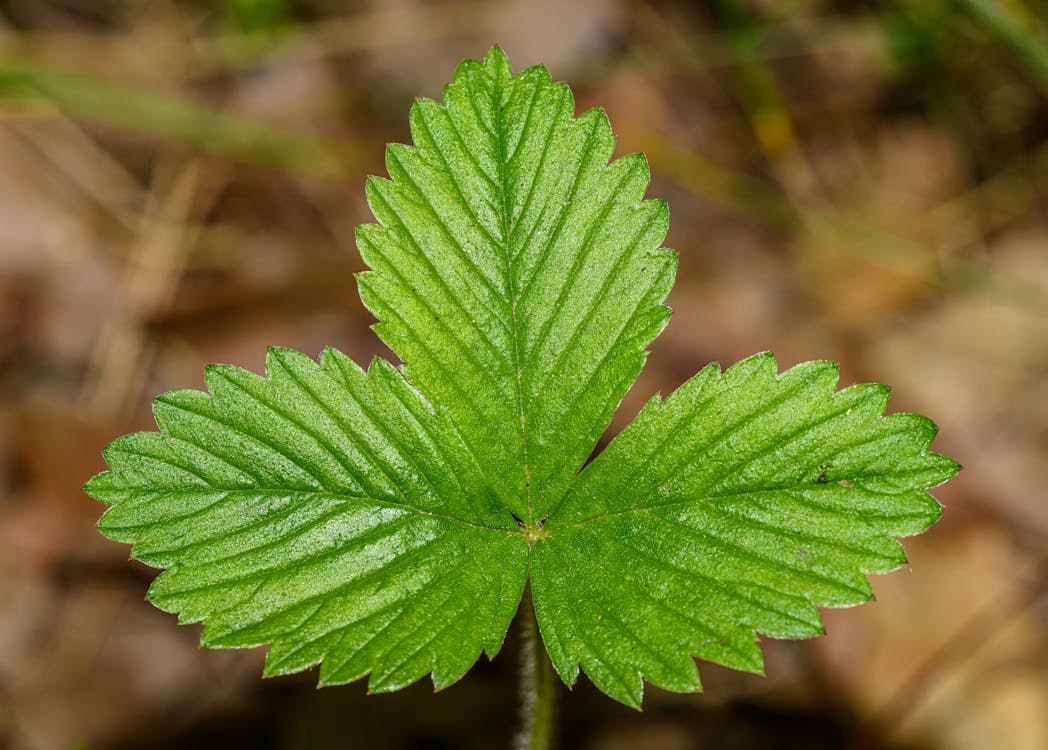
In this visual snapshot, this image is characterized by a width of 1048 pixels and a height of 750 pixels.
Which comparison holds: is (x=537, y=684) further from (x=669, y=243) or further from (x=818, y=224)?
(x=818, y=224)

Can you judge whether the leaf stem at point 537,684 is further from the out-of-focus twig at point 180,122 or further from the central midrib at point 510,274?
the out-of-focus twig at point 180,122

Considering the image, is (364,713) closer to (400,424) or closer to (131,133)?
(400,424)

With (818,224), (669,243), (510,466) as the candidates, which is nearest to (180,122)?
(669,243)

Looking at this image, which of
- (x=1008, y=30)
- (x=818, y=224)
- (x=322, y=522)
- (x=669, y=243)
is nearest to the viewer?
(x=322, y=522)

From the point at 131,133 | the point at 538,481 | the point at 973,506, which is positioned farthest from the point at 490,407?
the point at 131,133

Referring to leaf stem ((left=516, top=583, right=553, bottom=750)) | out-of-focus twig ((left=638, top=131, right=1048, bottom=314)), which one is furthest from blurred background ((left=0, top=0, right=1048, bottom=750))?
leaf stem ((left=516, top=583, right=553, bottom=750))
